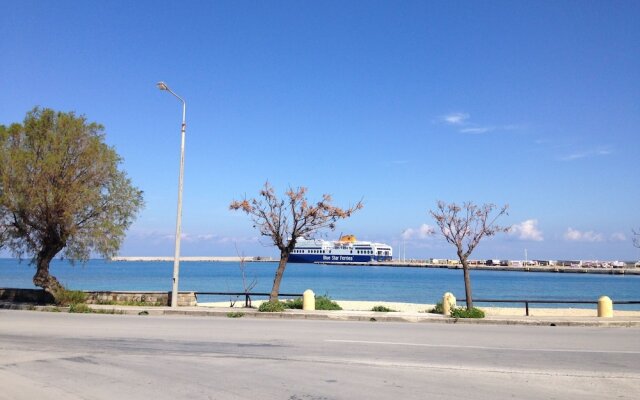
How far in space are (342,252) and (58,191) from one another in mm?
160041

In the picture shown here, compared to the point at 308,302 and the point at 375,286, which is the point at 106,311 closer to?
the point at 308,302

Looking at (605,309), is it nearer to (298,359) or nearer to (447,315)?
(447,315)

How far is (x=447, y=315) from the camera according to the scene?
68.7 ft

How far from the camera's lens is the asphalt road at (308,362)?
7.89m

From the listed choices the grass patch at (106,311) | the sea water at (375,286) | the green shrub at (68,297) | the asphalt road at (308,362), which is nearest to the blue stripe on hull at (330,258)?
the sea water at (375,286)

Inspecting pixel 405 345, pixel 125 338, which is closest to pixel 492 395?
pixel 405 345

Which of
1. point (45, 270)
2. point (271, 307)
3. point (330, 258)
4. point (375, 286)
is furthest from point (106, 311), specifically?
point (330, 258)

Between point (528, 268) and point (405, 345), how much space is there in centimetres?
16979

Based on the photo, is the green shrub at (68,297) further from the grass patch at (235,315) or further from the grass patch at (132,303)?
the grass patch at (235,315)

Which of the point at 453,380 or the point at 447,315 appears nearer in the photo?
the point at 453,380

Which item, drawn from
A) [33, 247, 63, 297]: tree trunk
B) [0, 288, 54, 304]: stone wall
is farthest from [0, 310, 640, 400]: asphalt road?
[0, 288, 54, 304]: stone wall

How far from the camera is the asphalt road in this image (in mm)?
7891

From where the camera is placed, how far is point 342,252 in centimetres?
17962

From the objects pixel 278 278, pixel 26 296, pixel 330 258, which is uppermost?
pixel 330 258
